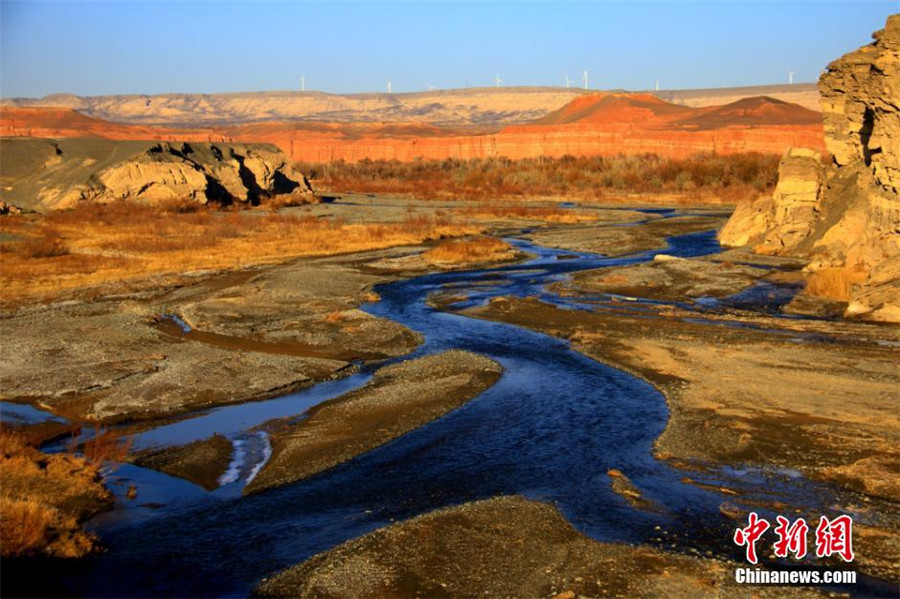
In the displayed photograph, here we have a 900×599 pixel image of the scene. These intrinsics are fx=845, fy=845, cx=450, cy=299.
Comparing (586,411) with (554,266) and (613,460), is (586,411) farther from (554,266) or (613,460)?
(554,266)

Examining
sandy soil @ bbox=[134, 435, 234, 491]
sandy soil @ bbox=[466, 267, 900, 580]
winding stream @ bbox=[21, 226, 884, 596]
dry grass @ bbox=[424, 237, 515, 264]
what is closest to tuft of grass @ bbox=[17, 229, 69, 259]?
dry grass @ bbox=[424, 237, 515, 264]

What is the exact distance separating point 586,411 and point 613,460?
2823 millimetres

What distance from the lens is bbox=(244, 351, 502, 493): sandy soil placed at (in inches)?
544

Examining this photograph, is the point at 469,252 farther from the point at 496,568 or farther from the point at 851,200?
the point at 496,568

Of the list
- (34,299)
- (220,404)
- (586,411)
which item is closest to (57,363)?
(220,404)

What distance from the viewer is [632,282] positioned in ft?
102

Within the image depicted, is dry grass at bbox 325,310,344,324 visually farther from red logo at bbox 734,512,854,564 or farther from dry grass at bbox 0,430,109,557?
red logo at bbox 734,512,854,564

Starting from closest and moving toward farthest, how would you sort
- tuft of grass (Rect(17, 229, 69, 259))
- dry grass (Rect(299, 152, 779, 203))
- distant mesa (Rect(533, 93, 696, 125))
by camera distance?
tuft of grass (Rect(17, 229, 69, 259)) → dry grass (Rect(299, 152, 779, 203)) → distant mesa (Rect(533, 93, 696, 125))

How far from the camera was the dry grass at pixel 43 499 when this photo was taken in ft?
33.6

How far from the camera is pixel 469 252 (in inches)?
1551

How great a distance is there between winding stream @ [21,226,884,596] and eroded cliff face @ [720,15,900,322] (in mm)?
11108

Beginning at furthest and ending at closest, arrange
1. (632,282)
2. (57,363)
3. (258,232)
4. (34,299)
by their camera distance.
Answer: (258,232)
(632,282)
(34,299)
(57,363)

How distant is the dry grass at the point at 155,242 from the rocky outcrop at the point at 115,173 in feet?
7.57

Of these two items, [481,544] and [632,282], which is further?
[632,282]
